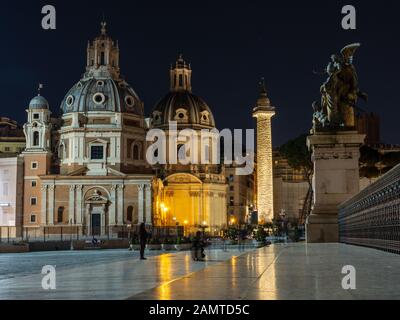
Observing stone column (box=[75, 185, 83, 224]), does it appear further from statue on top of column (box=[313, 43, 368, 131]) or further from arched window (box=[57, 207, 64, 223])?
statue on top of column (box=[313, 43, 368, 131])

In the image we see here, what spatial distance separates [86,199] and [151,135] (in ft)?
66.4

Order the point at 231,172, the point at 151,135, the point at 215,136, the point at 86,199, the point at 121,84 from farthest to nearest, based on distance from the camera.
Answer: the point at 231,172 → the point at 215,136 → the point at 151,135 → the point at 121,84 → the point at 86,199

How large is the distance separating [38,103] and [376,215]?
8790 centimetres

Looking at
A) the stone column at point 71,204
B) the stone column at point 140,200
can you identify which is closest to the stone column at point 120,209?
the stone column at point 140,200

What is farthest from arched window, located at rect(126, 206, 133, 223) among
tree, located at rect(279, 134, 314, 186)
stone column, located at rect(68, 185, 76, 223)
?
tree, located at rect(279, 134, 314, 186)

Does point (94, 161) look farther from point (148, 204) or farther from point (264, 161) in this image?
point (264, 161)

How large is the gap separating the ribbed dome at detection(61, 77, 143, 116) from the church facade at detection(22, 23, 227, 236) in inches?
5.3

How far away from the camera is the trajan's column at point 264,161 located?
8481 cm

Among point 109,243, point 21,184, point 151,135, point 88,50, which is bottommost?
point 109,243

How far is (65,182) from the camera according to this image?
91125mm

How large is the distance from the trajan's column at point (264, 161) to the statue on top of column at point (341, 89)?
60.8 m

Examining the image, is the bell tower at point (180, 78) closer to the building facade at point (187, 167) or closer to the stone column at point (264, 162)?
the building facade at point (187, 167)
